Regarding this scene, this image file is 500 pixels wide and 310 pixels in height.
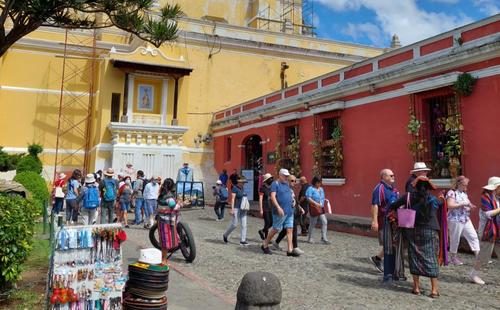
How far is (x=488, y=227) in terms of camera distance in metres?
6.93

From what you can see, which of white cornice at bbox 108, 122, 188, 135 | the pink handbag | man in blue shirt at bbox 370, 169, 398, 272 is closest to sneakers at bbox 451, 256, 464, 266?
man in blue shirt at bbox 370, 169, 398, 272

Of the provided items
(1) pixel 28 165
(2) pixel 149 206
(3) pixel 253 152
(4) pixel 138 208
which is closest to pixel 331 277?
(2) pixel 149 206

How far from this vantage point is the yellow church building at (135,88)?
72.3ft

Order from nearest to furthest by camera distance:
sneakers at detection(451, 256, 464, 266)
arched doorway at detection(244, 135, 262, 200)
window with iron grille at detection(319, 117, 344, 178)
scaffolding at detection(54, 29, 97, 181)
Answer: sneakers at detection(451, 256, 464, 266), window with iron grille at detection(319, 117, 344, 178), arched doorway at detection(244, 135, 262, 200), scaffolding at detection(54, 29, 97, 181)

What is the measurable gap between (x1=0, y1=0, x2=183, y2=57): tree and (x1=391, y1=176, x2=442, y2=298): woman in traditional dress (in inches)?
171

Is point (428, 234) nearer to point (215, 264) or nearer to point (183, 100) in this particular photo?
point (215, 264)

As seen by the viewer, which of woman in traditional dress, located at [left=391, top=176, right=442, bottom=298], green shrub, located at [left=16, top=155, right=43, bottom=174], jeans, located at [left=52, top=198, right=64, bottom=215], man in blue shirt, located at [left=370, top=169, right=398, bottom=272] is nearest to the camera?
woman in traditional dress, located at [left=391, top=176, right=442, bottom=298]

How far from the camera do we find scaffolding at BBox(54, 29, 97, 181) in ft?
79.2

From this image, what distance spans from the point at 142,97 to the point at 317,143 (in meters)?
11.3

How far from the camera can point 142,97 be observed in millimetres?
22797

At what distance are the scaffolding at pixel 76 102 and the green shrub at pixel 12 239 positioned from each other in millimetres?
19643

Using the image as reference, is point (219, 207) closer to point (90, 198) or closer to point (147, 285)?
point (90, 198)

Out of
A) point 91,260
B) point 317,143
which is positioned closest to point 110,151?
point 317,143

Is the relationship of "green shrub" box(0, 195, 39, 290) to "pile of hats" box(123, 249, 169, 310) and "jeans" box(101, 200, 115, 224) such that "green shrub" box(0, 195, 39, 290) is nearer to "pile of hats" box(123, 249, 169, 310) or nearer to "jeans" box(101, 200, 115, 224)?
"pile of hats" box(123, 249, 169, 310)
